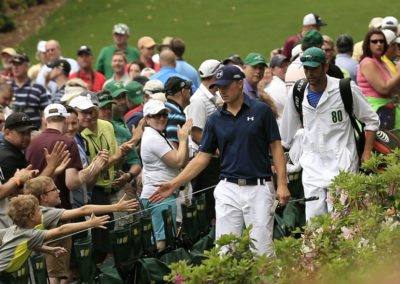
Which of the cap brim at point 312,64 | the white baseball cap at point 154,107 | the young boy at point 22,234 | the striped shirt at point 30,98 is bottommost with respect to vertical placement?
the young boy at point 22,234

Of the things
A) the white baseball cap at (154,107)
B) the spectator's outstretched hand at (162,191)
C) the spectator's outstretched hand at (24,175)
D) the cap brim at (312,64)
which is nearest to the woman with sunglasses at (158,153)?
the white baseball cap at (154,107)

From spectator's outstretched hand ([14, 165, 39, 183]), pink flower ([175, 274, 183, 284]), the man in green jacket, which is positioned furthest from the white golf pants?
the man in green jacket

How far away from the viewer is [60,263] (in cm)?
974

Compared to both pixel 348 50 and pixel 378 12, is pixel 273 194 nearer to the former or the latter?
pixel 348 50

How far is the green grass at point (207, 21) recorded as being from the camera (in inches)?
968

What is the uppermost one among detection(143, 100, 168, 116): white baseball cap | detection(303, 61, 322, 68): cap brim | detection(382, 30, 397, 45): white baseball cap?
detection(303, 61, 322, 68): cap brim

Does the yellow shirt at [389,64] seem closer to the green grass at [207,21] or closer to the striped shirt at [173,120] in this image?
the striped shirt at [173,120]

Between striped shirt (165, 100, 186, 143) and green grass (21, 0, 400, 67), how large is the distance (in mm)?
11079

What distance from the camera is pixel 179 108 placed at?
40.1ft

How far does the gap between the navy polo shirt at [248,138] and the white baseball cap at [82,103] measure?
186cm

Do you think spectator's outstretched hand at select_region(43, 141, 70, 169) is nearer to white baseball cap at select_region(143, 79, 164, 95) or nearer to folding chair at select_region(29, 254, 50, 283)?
folding chair at select_region(29, 254, 50, 283)

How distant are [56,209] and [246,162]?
1.62m

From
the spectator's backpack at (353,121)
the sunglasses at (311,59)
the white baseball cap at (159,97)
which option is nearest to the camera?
the sunglasses at (311,59)

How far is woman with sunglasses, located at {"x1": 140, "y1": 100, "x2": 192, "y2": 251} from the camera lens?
11.1 m
